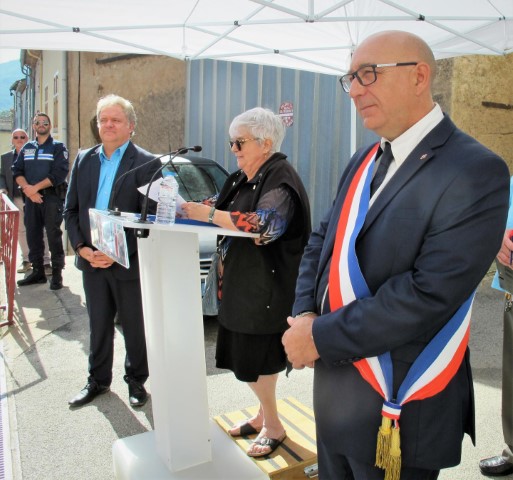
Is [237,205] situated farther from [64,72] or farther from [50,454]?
[64,72]

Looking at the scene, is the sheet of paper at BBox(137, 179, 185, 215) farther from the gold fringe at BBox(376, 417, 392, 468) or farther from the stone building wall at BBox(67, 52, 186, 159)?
the stone building wall at BBox(67, 52, 186, 159)

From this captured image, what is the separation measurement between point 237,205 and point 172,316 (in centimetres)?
69

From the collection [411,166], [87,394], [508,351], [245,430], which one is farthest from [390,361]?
[87,394]

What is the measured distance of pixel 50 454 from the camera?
115 inches

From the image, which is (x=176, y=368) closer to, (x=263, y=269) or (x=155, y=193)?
(x=263, y=269)

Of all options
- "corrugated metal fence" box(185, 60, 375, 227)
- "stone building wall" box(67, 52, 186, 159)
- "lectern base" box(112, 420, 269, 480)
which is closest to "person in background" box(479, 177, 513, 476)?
"lectern base" box(112, 420, 269, 480)

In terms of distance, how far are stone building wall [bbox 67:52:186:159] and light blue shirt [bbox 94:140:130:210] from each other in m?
8.55

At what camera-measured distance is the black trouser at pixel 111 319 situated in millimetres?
3416

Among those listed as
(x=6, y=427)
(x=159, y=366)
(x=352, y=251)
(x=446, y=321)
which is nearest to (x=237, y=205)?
(x=159, y=366)

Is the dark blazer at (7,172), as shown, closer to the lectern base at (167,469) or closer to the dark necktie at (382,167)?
the lectern base at (167,469)

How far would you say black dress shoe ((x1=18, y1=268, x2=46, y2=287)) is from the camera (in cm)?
662

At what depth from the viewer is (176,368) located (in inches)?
88.3

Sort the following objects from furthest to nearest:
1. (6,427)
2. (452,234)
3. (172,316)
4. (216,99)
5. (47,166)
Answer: (216,99), (47,166), (6,427), (172,316), (452,234)

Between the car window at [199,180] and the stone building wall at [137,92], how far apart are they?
577 centimetres
